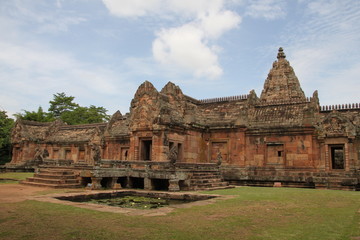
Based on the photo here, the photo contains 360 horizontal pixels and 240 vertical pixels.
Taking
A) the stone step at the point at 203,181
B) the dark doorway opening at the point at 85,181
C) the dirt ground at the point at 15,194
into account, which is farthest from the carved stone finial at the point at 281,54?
the dirt ground at the point at 15,194

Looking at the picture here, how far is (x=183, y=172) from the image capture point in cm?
1686

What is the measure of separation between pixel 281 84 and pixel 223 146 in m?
14.5

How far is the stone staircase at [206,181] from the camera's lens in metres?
17.2

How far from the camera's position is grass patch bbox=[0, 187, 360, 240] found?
6480 mm

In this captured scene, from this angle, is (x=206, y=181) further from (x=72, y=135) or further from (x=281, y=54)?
(x=281, y=54)

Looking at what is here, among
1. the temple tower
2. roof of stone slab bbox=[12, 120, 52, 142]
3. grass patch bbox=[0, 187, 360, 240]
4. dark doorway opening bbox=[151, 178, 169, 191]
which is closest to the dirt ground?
grass patch bbox=[0, 187, 360, 240]

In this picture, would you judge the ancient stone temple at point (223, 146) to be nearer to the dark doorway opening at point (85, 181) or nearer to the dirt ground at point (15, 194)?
the dark doorway opening at point (85, 181)

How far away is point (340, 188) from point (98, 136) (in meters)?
21.5

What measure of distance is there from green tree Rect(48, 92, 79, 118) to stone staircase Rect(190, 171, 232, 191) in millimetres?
43818

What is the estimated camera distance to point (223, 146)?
23.9 m

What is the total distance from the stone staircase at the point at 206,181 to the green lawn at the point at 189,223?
674 cm

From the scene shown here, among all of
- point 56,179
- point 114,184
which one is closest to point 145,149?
point 114,184

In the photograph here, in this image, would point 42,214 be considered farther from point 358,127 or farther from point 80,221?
point 358,127

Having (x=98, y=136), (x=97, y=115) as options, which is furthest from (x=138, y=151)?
(x=97, y=115)
